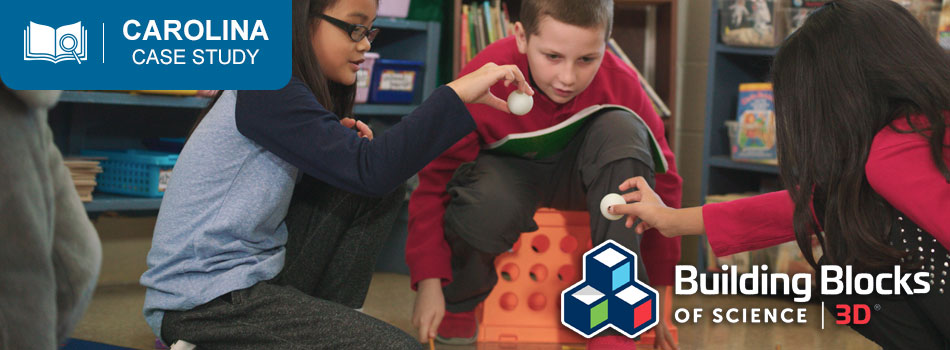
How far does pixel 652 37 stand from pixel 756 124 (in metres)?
0.45

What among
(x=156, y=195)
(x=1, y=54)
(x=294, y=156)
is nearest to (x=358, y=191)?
(x=294, y=156)

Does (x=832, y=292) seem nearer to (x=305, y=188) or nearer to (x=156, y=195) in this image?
(x=305, y=188)

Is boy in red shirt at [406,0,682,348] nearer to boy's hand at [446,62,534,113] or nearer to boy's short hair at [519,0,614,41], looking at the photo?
boy's short hair at [519,0,614,41]

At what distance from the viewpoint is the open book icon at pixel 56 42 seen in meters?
0.82

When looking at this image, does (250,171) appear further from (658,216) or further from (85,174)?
(85,174)

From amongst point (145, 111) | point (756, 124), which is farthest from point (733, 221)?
A: point (145, 111)

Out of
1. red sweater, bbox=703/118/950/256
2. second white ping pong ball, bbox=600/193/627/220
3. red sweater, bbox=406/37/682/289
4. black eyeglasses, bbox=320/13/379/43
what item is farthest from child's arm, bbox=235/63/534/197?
red sweater, bbox=703/118/950/256

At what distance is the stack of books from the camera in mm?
1792

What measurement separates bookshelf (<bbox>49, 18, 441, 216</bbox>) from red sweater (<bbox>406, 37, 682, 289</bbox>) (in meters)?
0.60

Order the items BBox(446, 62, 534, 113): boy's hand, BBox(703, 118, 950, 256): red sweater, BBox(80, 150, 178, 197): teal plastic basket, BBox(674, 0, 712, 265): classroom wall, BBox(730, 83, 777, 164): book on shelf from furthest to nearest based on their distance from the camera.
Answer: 1. BBox(674, 0, 712, 265): classroom wall
2. BBox(730, 83, 777, 164): book on shelf
3. BBox(80, 150, 178, 197): teal plastic basket
4. BBox(446, 62, 534, 113): boy's hand
5. BBox(703, 118, 950, 256): red sweater

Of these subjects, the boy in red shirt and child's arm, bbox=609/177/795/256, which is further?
the boy in red shirt

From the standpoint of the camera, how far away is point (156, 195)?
1935 millimetres

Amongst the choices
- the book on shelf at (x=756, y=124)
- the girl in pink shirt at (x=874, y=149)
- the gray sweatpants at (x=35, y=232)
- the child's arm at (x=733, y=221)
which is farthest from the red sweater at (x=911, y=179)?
the book on shelf at (x=756, y=124)

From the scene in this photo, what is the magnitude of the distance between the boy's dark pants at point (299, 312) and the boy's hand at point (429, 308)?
19 centimetres
